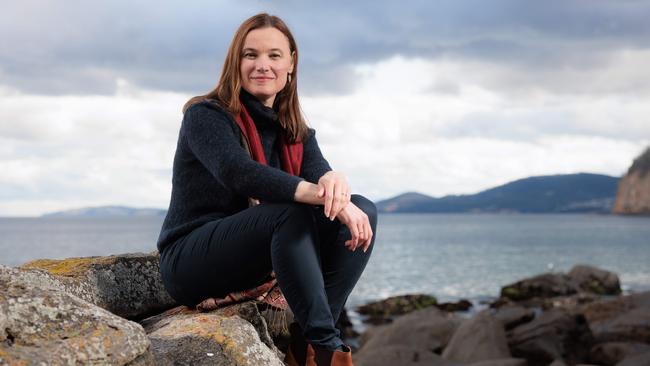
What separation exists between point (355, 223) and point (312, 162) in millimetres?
1111

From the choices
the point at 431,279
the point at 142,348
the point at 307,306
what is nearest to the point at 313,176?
the point at 307,306

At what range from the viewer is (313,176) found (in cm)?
521

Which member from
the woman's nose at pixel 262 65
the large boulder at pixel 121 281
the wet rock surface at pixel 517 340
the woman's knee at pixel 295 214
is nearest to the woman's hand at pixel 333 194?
the woman's knee at pixel 295 214

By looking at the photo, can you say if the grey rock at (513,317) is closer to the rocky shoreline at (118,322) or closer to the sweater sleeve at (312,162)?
the rocky shoreline at (118,322)

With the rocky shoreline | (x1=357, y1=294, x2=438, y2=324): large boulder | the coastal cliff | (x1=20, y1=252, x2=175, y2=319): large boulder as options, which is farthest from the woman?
the coastal cliff

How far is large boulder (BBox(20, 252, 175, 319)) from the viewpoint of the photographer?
5.04m

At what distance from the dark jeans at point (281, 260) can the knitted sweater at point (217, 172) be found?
0.12 m

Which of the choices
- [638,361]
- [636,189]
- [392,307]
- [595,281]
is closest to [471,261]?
[595,281]

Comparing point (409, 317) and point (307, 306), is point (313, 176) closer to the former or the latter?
point (307, 306)

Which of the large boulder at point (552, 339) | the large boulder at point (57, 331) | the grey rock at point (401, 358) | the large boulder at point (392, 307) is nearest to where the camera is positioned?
the large boulder at point (57, 331)

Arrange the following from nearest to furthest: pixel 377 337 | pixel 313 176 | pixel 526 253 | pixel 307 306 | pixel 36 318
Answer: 1. pixel 36 318
2. pixel 307 306
3. pixel 313 176
4. pixel 377 337
5. pixel 526 253

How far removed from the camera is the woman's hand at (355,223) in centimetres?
426

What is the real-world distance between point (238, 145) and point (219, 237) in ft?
1.84

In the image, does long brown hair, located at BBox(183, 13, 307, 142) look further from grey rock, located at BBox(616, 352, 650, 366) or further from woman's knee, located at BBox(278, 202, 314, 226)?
grey rock, located at BBox(616, 352, 650, 366)
